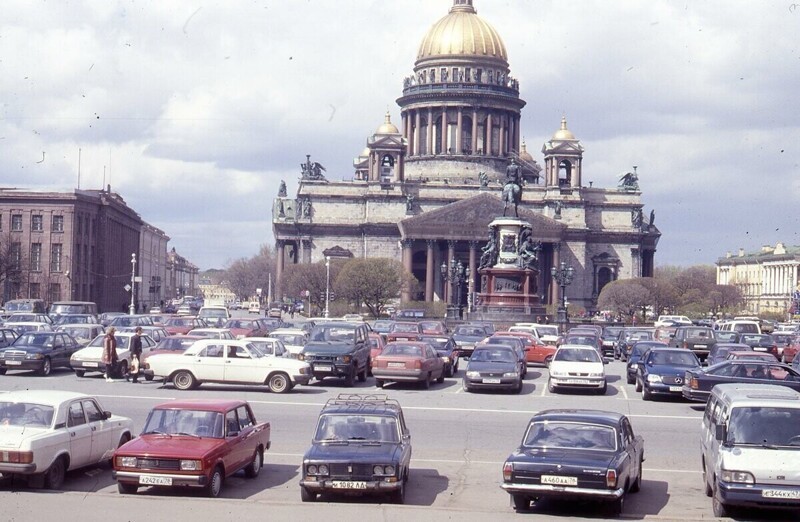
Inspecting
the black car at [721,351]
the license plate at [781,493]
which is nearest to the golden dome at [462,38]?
the black car at [721,351]

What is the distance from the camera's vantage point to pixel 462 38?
432 feet

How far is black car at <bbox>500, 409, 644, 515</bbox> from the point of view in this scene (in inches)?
585

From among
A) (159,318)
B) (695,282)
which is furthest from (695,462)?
(695,282)

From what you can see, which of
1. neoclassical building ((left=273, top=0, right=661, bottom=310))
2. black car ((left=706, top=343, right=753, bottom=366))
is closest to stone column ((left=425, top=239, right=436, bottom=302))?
neoclassical building ((left=273, top=0, right=661, bottom=310))

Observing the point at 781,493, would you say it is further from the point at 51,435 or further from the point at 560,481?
the point at 51,435

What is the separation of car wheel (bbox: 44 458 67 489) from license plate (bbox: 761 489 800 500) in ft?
31.4

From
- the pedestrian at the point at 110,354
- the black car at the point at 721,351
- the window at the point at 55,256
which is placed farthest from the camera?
the window at the point at 55,256

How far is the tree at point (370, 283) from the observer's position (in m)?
96.3

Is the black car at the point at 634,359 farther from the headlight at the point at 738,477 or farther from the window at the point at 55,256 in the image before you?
the window at the point at 55,256

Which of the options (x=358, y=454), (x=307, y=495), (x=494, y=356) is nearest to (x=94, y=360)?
(x=494, y=356)

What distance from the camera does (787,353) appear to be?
147 feet

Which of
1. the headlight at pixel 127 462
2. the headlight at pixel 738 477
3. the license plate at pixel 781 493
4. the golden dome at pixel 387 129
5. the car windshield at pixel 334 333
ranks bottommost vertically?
the license plate at pixel 781 493

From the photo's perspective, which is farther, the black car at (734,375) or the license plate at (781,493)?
the black car at (734,375)

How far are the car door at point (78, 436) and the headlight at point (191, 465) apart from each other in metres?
2.10
